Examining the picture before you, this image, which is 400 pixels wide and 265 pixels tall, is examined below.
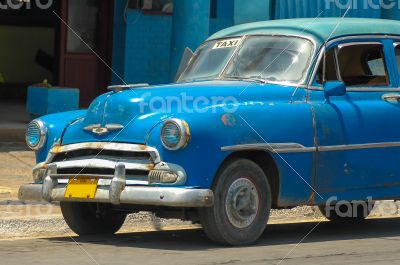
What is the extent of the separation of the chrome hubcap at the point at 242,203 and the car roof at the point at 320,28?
59.8 inches

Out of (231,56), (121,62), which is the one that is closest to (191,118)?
(231,56)

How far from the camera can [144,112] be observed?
8.70 m

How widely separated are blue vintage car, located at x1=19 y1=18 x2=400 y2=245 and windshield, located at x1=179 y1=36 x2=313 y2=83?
0.01 m

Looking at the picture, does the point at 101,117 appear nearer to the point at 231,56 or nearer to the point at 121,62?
the point at 231,56

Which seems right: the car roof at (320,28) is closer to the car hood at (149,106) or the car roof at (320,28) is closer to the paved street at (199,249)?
the car hood at (149,106)

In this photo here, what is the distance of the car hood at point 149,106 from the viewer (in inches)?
338

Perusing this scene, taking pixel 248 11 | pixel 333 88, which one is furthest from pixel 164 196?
pixel 248 11

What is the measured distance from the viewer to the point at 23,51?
2234 centimetres

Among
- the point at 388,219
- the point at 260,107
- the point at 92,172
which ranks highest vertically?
the point at 260,107

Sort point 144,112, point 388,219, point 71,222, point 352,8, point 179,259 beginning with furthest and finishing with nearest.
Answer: point 352,8 → point 388,219 → point 71,222 → point 144,112 → point 179,259

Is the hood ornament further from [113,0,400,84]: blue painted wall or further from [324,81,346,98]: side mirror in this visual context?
[113,0,400,84]: blue painted wall

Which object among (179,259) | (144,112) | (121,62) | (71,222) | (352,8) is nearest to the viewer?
(179,259)

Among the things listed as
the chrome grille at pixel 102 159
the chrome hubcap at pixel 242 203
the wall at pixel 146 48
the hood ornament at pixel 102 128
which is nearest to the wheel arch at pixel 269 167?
the chrome hubcap at pixel 242 203

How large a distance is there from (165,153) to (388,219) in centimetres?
385
